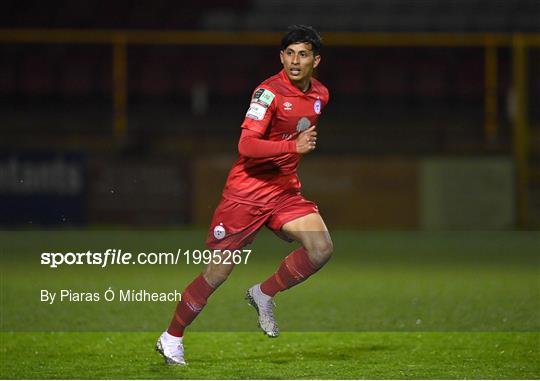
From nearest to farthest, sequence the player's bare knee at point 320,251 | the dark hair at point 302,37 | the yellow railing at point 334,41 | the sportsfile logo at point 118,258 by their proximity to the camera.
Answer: the dark hair at point 302,37
the player's bare knee at point 320,251
the sportsfile logo at point 118,258
the yellow railing at point 334,41

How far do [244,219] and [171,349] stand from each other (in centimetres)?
72

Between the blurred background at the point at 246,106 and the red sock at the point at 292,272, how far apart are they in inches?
305

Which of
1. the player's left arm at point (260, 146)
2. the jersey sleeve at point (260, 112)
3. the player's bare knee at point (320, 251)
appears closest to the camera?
the player's left arm at point (260, 146)

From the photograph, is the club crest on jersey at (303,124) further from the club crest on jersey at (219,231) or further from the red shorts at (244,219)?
the club crest on jersey at (219,231)

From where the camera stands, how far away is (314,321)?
22.4 feet

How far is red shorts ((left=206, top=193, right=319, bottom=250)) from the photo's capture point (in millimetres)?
5359

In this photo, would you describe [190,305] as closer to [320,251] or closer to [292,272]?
[292,272]

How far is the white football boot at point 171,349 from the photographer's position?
17.4 feet

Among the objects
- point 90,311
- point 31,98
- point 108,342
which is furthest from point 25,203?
point 108,342

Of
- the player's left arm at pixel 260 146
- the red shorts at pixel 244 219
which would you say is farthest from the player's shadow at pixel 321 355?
the player's left arm at pixel 260 146

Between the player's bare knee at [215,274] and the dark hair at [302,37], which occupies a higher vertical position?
the dark hair at [302,37]

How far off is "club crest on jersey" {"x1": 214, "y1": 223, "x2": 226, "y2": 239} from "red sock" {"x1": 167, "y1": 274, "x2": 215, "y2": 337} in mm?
218

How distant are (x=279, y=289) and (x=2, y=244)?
6.71 metres

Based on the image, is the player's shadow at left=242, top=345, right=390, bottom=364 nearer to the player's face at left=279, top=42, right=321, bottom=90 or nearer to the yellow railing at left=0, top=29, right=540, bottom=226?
the player's face at left=279, top=42, right=321, bottom=90
